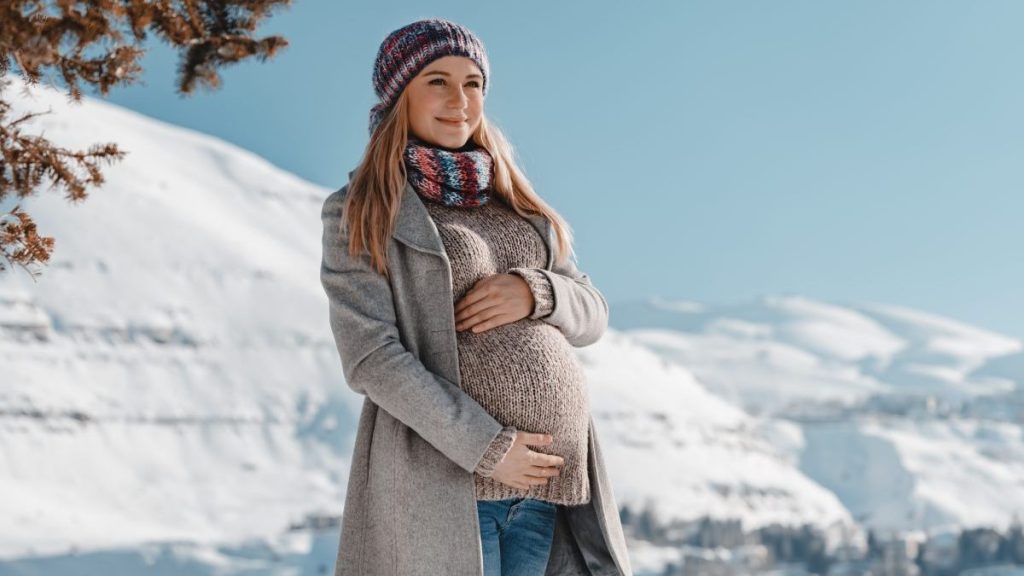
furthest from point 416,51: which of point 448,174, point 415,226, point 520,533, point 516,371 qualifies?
point 520,533

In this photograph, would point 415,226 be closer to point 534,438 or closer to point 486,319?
point 486,319

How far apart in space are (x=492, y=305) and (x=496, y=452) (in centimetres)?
43

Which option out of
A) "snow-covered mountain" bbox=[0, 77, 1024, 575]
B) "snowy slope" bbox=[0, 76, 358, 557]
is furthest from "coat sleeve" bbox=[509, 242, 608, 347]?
"snowy slope" bbox=[0, 76, 358, 557]

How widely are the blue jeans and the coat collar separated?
0.74m

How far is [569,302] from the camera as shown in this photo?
3912 millimetres

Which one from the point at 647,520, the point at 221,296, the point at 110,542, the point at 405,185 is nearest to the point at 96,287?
Result: the point at 221,296

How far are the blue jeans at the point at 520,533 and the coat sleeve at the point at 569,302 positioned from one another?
534 mm

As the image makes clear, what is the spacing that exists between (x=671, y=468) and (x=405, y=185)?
156 metres

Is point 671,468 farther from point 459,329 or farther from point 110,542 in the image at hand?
point 459,329

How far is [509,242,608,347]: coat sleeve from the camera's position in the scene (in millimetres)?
3801

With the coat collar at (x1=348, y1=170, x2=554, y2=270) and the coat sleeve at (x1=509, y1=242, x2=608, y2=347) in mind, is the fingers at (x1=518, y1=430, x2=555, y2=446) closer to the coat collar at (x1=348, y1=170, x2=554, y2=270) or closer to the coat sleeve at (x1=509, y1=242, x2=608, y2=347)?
the coat sleeve at (x1=509, y1=242, x2=608, y2=347)

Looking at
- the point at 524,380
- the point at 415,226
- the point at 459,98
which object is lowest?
the point at 524,380

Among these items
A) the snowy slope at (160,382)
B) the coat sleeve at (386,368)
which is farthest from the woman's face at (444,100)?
the snowy slope at (160,382)

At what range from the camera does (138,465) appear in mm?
131750
